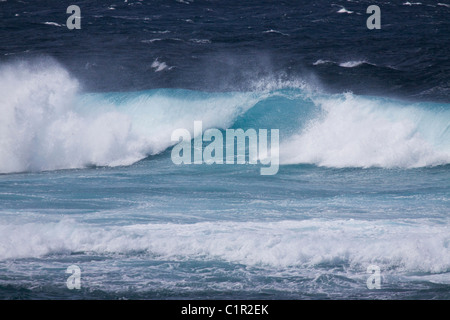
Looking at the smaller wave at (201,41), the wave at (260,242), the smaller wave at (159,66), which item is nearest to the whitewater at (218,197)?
the wave at (260,242)

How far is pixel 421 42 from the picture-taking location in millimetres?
19812

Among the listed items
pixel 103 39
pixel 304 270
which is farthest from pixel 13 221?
pixel 103 39

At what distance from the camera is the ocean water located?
716 cm

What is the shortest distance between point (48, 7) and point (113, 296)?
19465 mm

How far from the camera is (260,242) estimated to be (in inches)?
307

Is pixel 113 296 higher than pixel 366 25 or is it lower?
lower

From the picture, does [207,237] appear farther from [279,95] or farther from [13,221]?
[279,95]

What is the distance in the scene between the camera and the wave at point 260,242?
7.38 metres

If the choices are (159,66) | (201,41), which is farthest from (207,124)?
(201,41)

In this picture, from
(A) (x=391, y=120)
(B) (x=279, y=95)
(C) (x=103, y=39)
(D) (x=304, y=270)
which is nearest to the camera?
(D) (x=304, y=270)

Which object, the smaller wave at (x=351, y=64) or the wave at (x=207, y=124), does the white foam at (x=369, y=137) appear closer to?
the wave at (x=207, y=124)

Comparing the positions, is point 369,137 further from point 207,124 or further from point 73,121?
point 73,121

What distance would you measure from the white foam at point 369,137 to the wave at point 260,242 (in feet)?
16.1

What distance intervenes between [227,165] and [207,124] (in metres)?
2.76
